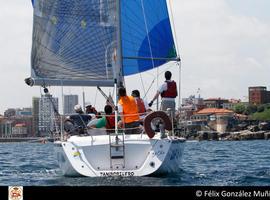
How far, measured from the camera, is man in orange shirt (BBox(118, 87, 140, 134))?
1298cm

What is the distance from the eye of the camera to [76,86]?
15953 millimetres

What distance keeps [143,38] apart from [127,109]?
4654 mm

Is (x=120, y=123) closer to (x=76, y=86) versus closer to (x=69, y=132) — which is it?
(x=69, y=132)

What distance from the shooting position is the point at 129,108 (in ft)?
42.7

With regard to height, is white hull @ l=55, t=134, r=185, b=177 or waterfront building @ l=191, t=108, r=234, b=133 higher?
waterfront building @ l=191, t=108, r=234, b=133

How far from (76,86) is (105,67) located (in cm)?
82

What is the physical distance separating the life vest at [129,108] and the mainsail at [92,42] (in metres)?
2.34

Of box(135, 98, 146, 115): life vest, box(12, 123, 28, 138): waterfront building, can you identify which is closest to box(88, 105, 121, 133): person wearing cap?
box(135, 98, 146, 115): life vest

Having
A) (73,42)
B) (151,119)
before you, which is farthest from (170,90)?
(73,42)

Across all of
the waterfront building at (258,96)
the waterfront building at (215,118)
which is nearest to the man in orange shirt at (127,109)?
the waterfront building at (215,118)

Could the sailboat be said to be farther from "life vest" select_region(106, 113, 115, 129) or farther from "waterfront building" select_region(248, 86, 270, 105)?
"waterfront building" select_region(248, 86, 270, 105)

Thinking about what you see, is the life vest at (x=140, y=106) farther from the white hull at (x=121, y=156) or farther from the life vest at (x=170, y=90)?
the white hull at (x=121, y=156)
